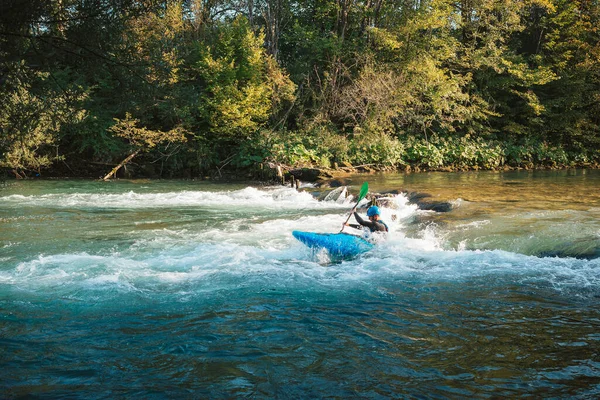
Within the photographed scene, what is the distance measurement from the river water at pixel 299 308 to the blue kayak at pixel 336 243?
0.18 m

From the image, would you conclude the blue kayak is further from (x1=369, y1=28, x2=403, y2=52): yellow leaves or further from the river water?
(x1=369, y1=28, x2=403, y2=52): yellow leaves

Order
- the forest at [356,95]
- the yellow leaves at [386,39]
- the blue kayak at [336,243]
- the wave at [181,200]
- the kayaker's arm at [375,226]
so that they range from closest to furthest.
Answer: the blue kayak at [336,243]
the kayaker's arm at [375,226]
the wave at [181,200]
the forest at [356,95]
the yellow leaves at [386,39]

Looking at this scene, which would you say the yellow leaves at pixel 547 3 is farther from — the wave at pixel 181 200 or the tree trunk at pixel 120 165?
the tree trunk at pixel 120 165

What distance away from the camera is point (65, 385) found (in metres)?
3.58

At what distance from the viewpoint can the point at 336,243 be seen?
7.38 m

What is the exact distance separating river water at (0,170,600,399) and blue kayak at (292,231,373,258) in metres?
0.18

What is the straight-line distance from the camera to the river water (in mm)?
3676

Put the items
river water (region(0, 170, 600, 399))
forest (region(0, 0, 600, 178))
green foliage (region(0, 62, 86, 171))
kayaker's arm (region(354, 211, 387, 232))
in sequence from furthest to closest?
forest (region(0, 0, 600, 178)), kayaker's arm (region(354, 211, 387, 232)), green foliage (region(0, 62, 86, 171)), river water (region(0, 170, 600, 399))

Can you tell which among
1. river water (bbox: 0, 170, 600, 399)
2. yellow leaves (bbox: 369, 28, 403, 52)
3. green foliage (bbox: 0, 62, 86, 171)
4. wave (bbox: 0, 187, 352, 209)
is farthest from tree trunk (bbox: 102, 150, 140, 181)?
green foliage (bbox: 0, 62, 86, 171)

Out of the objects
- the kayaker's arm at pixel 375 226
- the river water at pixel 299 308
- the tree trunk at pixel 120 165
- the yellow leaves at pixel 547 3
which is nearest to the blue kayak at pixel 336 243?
the river water at pixel 299 308

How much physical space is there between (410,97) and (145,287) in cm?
1749

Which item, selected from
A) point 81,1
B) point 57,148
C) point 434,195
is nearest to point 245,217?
point 434,195

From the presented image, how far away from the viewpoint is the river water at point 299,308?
3.68m

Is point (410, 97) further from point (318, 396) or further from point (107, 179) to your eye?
point (318, 396)
